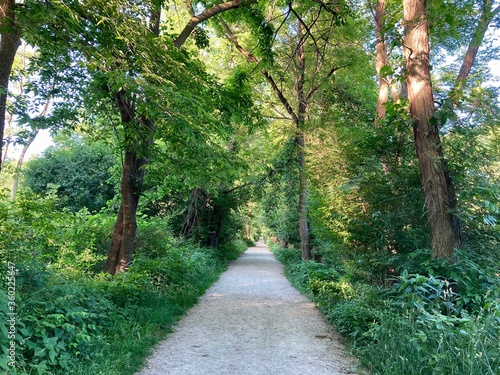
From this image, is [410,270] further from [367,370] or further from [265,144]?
[265,144]

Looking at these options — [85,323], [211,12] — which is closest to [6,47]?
[85,323]

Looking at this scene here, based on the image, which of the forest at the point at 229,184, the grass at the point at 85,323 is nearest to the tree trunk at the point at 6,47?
the forest at the point at 229,184

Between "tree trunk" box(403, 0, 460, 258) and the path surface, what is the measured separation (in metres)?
2.24

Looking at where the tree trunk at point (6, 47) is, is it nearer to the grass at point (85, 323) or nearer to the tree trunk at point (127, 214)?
the grass at point (85, 323)

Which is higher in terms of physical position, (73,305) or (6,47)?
(6,47)

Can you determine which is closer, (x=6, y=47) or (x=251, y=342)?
(x=6, y=47)

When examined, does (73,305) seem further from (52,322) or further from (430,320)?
(430,320)

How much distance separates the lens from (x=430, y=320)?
10.4 feet

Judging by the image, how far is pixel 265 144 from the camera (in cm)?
1697

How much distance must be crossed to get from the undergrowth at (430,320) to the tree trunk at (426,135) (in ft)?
1.20

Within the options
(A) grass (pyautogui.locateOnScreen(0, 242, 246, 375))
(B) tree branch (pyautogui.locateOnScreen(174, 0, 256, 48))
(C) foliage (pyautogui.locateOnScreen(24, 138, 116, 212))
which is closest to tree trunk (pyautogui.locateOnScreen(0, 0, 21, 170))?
(A) grass (pyautogui.locateOnScreen(0, 242, 246, 375))

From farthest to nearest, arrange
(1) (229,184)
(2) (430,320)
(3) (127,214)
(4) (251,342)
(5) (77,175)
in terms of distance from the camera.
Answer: (5) (77,175) < (3) (127,214) < (1) (229,184) < (4) (251,342) < (2) (430,320)

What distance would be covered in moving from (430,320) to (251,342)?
2890 millimetres

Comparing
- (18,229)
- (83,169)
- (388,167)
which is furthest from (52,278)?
(83,169)
